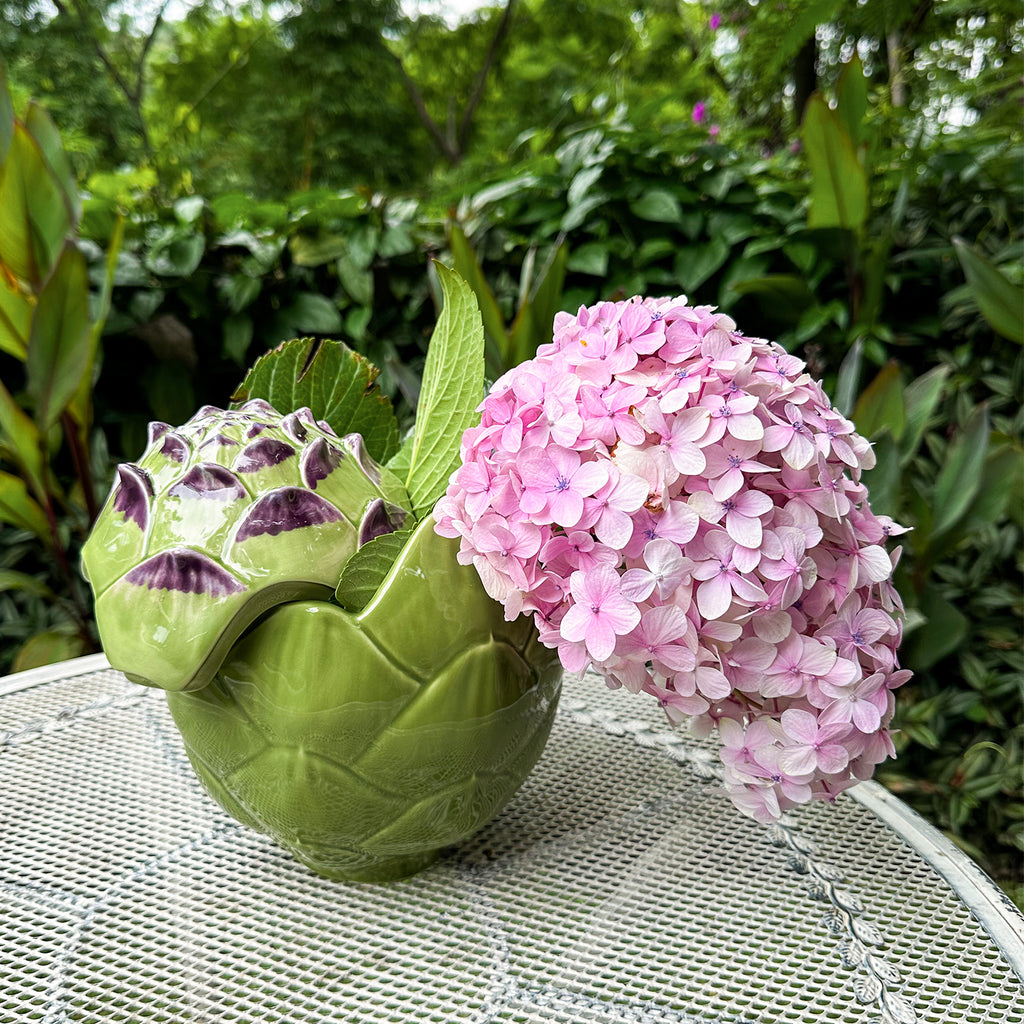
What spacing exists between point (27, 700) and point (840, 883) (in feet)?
2.46

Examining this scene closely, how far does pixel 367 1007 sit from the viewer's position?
452 millimetres

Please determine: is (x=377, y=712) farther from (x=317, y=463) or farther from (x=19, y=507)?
(x=19, y=507)

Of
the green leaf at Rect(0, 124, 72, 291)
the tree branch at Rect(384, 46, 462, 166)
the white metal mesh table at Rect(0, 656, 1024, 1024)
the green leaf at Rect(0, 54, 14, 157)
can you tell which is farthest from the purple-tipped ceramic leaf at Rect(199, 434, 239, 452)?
the tree branch at Rect(384, 46, 462, 166)

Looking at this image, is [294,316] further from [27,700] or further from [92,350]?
[27,700]

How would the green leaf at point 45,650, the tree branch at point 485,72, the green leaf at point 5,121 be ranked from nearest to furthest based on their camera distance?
the green leaf at point 5,121 < the green leaf at point 45,650 < the tree branch at point 485,72

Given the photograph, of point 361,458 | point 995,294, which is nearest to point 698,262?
point 995,294

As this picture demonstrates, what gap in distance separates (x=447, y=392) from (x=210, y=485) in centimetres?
15

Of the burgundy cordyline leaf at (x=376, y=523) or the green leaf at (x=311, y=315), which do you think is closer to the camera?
the burgundy cordyline leaf at (x=376, y=523)

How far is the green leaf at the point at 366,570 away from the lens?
438 mm

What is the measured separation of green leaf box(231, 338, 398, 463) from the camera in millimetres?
606

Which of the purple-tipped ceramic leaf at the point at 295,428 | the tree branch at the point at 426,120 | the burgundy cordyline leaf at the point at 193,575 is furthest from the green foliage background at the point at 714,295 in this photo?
the tree branch at the point at 426,120

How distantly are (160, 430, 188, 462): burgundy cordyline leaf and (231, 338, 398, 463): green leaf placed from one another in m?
0.12

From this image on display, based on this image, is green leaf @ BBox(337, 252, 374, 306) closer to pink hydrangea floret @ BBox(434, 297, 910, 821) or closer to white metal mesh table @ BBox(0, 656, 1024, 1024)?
white metal mesh table @ BBox(0, 656, 1024, 1024)

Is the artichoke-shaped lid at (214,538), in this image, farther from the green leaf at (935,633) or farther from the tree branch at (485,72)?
the tree branch at (485,72)
